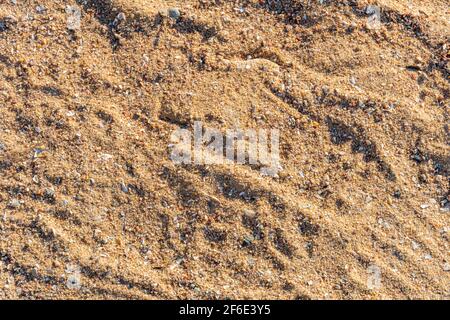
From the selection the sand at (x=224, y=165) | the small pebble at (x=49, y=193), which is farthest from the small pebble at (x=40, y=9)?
the small pebble at (x=49, y=193)

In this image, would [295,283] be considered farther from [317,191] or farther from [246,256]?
[317,191]

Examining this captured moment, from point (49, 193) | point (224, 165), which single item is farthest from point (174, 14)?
point (49, 193)

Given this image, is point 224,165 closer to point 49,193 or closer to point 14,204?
point 49,193

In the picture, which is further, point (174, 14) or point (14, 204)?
point (174, 14)

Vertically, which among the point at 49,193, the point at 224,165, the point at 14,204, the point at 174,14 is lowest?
the point at 14,204

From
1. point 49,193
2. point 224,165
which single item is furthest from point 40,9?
point 224,165

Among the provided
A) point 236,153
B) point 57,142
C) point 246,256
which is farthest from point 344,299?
point 57,142

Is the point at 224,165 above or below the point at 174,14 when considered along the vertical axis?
below

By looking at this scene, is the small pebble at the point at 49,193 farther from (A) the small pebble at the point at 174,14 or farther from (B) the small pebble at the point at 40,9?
(A) the small pebble at the point at 174,14

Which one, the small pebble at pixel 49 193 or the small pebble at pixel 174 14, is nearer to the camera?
the small pebble at pixel 49 193

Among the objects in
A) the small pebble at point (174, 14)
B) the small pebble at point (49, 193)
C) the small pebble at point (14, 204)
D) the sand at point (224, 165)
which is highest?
the small pebble at point (174, 14)
